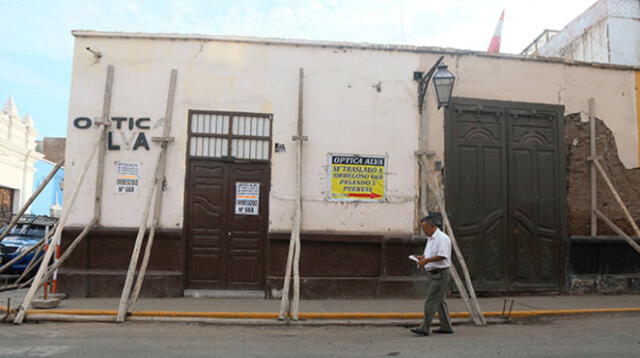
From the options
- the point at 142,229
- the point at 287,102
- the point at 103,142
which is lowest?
the point at 142,229

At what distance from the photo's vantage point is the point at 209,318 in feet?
24.3

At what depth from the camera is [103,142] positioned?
896 centimetres

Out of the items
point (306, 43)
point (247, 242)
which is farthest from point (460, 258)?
point (306, 43)

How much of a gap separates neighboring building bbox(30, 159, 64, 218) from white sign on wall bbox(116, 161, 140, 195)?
59.0 feet

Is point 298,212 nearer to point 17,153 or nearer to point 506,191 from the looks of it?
point 506,191

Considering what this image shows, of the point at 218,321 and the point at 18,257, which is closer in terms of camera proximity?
the point at 218,321

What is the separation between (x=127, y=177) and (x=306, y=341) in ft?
15.4

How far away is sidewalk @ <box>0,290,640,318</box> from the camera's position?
779 cm

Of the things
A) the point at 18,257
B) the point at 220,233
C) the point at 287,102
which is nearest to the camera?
the point at 220,233

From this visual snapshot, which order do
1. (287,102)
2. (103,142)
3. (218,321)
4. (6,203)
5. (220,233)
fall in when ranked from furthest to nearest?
(6,203)
(287,102)
(220,233)
(103,142)
(218,321)

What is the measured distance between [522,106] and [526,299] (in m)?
3.73

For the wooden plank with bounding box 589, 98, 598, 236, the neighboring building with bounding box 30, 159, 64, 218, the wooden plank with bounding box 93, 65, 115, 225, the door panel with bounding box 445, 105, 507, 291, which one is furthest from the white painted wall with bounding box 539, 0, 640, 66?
the neighboring building with bounding box 30, 159, 64, 218

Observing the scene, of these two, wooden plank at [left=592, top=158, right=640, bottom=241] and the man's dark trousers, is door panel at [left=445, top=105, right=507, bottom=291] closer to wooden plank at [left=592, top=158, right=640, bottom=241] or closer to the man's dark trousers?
wooden plank at [left=592, top=158, right=640, bottom=241]

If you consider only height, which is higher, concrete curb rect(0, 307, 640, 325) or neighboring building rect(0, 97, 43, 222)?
neighboring building rect(0, 97, 43, 222)
